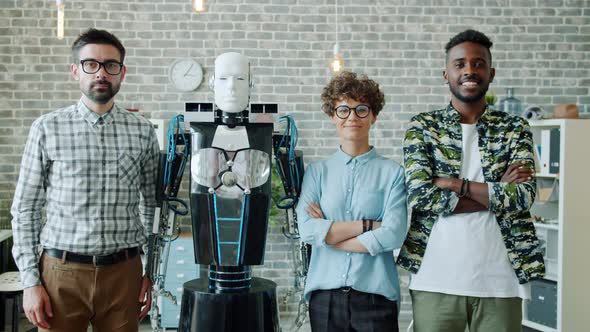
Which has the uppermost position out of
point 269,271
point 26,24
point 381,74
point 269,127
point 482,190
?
point 26,24

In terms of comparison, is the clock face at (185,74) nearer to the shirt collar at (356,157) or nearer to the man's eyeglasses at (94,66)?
the man's eyeglasses at (94,66)

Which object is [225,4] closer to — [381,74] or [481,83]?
[381,74]

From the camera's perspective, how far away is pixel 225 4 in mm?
5215

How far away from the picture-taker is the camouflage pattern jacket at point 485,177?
217cm

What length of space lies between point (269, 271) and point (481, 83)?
3446mm

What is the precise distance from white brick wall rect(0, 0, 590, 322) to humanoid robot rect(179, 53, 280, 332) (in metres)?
2.81

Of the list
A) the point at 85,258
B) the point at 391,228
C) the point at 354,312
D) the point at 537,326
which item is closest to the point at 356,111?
the point at 391,228

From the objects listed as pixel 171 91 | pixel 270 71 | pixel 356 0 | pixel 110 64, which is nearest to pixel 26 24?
pixel 171 91

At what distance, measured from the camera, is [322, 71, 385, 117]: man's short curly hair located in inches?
92.3

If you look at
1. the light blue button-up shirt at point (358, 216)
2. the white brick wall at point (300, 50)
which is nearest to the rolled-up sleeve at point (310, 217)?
the light blue button-up shirt at point (358, 216)

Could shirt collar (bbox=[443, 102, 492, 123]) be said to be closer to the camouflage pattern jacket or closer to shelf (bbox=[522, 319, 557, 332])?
the camouflage pattern jacket

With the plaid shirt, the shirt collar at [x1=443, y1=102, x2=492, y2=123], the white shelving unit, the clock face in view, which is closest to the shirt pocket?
the plaid shirt

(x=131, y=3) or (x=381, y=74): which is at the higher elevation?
(x=131, y=3)

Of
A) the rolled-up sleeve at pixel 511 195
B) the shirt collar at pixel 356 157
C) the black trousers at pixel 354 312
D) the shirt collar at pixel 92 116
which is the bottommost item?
the black trousers at pixel 354 312
